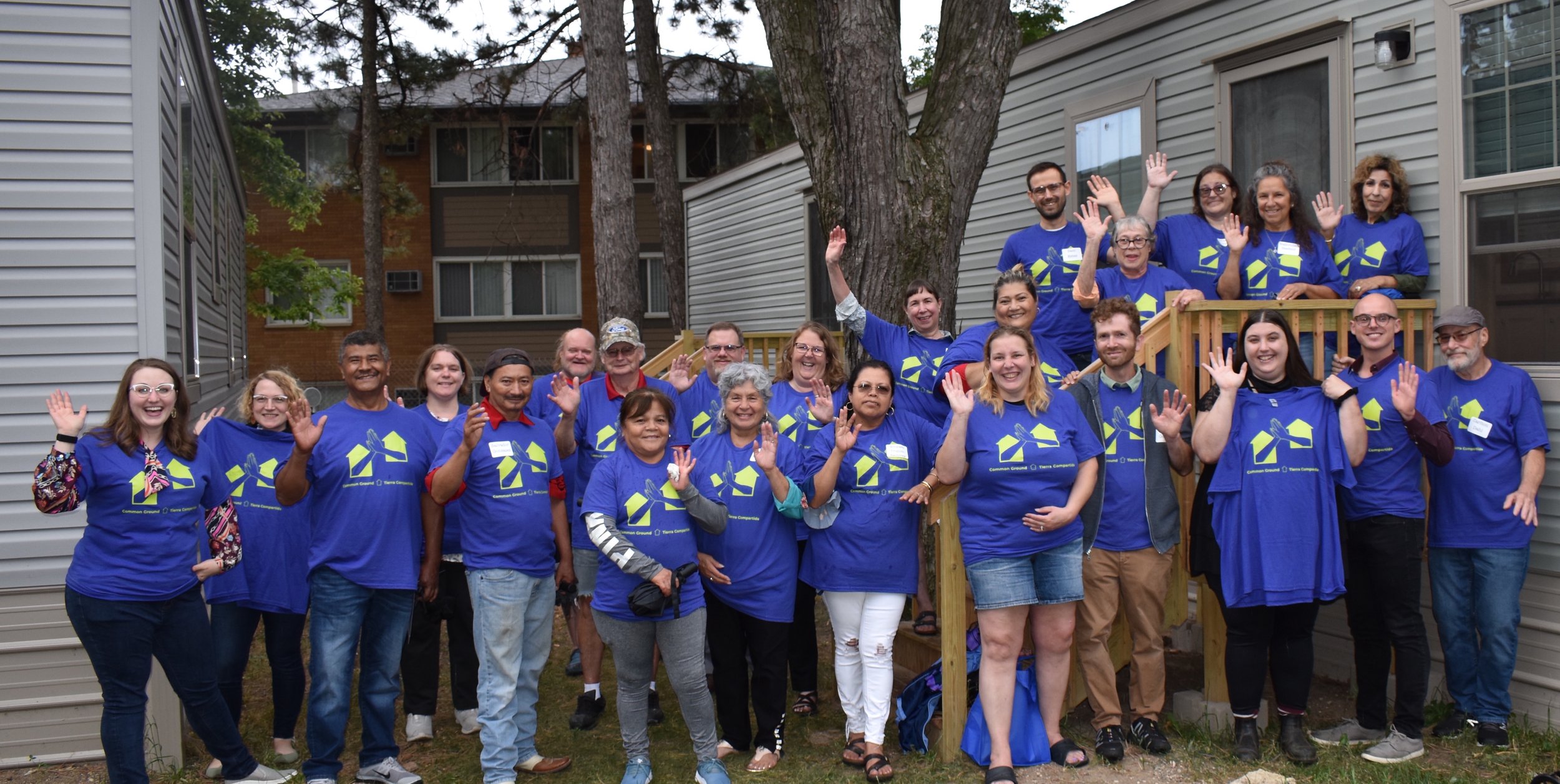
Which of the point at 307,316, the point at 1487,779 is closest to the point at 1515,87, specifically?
the point at 1487,779

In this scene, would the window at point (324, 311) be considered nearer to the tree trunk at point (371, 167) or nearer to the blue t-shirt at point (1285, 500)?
the tree trunk at point (371, 167)

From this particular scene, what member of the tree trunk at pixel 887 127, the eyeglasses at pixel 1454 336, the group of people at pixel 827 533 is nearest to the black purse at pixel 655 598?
the group of people at pixel 827 533

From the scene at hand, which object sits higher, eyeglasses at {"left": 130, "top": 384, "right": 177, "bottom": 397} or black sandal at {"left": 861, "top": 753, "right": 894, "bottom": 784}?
eyeglasses at {"left": 130, "top": 384, "right": 177, "bottom": 397}

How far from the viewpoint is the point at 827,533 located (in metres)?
4.64

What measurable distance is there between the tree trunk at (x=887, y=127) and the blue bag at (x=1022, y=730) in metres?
2.49

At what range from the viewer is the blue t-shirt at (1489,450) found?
15.5ft

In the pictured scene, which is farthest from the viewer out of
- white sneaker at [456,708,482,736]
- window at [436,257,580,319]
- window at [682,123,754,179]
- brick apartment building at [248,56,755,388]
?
window at [436,257,580,319]

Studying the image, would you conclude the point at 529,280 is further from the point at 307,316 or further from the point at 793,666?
the point at 793,666

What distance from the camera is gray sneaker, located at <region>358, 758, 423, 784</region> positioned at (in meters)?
4.57

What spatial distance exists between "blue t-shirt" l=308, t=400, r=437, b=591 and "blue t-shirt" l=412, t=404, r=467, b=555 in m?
0.32

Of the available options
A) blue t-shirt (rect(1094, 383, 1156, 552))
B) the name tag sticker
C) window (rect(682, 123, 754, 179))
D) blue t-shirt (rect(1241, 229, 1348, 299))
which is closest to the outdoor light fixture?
blue t-shirt (rect(1241, 229, 1348, 299))

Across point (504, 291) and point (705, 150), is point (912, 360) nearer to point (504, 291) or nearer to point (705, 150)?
point (705, 150)

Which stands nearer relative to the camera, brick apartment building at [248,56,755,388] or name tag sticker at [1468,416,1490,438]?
name tag sticker at [1468,416,1490,438]

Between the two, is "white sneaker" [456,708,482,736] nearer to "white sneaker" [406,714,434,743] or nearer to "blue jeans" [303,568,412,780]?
"white sneaker" [406,714,434,743]
